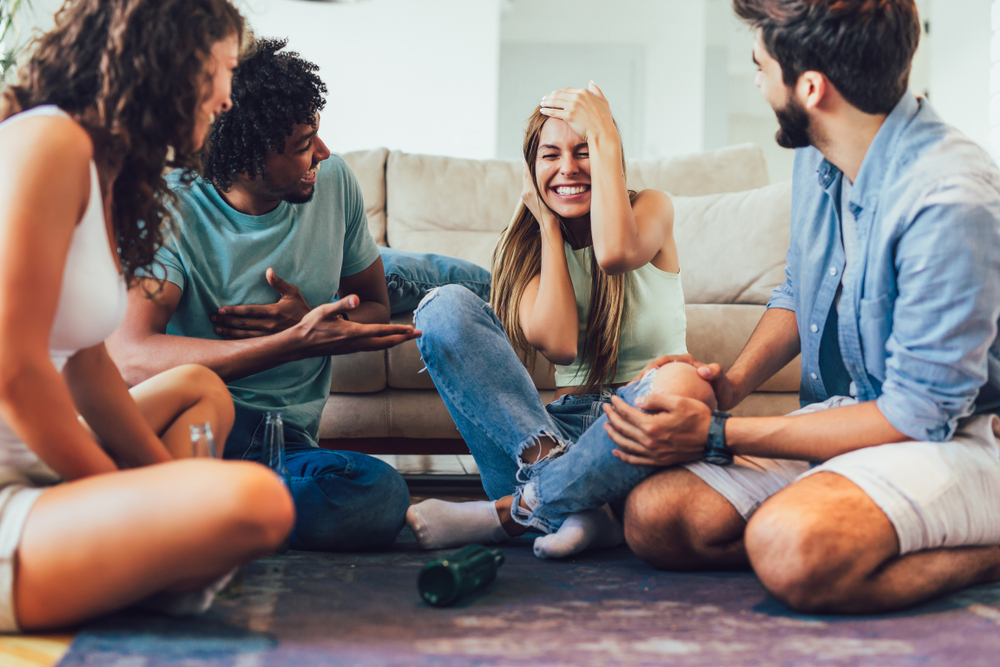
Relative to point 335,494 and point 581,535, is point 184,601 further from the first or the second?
point 581,535

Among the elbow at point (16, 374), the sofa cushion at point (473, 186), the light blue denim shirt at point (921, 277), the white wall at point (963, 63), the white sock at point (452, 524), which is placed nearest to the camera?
the elbow at point (16, 374)

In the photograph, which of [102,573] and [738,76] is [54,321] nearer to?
[102,573]

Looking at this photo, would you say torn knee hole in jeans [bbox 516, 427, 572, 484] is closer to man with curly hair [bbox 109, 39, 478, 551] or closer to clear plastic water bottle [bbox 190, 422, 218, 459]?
man with curly hair [bbox 109, 39, 478, 551]

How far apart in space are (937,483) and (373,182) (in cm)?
224

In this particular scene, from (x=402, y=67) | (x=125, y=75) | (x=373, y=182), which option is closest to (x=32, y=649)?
(x=125, y=75)

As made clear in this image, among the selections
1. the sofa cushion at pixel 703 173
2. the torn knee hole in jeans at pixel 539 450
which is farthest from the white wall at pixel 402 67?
the torn knee hole in jeans at pixel 539 450

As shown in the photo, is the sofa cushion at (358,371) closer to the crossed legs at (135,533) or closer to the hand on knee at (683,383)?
the hand on knee at (683,383)

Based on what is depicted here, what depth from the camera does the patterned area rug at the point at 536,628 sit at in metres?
0.81

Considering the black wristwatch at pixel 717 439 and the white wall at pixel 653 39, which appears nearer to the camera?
the black wristwatch at pixel 717 439

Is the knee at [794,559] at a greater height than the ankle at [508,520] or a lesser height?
greater

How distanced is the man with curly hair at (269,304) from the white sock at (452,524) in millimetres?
75

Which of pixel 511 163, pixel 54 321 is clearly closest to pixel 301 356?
pixel 54 321

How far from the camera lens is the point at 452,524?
1.35 metres

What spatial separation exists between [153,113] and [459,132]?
3.29 meters
